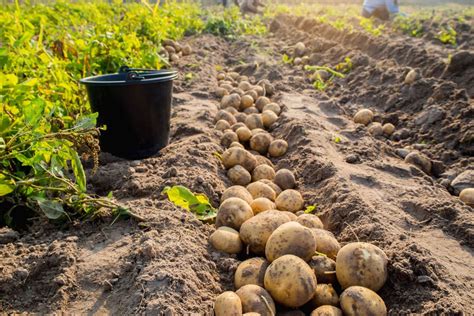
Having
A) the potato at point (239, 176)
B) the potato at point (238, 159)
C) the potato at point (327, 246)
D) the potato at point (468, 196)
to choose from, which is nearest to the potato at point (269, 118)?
the potato at point (238, 159)

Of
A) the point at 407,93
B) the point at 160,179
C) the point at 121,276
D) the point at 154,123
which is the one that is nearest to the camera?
the point at 121,276

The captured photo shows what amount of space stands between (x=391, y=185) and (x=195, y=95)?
9.36 ft

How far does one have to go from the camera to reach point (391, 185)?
9.80 ft

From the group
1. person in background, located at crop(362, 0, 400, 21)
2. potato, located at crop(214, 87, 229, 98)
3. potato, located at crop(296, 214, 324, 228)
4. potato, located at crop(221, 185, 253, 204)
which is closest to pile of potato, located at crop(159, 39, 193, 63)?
potato, located at crop(214, 87, 229, 98)

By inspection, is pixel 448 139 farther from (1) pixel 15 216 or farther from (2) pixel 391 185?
(1) pixel 15 216

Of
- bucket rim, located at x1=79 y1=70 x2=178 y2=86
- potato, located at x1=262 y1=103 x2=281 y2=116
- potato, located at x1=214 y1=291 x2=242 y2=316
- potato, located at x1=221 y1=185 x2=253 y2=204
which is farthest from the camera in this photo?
potato, located at x1=262 y1=103 x2=281 y2=116

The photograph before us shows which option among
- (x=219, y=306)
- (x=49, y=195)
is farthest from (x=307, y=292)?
(x=49, y=195)

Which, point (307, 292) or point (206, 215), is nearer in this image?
point (307, 292)

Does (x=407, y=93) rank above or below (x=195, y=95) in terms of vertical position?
above

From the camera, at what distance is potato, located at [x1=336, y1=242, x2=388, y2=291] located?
1874mm

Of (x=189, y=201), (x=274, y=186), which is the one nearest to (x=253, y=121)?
(x=274, y=186)

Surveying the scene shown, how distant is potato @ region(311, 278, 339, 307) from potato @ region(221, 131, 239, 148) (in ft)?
6.21

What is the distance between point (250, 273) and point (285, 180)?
45.5 inches

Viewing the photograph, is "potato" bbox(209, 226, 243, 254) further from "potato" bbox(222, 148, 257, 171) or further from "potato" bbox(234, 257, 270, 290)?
"potato" bbox(222, 148, 257, 171)
